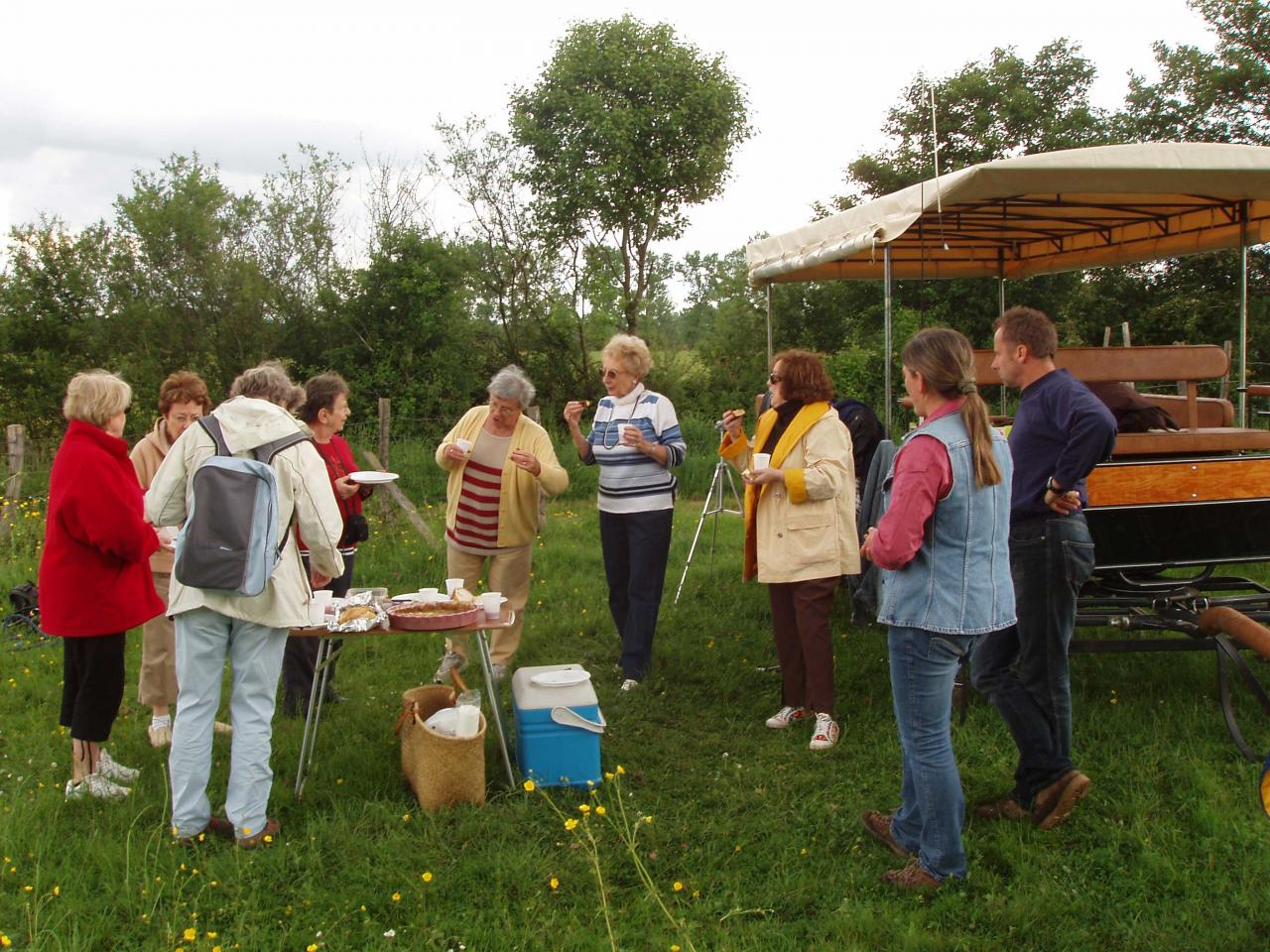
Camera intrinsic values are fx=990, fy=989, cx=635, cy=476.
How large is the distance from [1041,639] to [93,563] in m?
3.76

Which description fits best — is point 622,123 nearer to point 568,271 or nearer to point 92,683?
point 568,271

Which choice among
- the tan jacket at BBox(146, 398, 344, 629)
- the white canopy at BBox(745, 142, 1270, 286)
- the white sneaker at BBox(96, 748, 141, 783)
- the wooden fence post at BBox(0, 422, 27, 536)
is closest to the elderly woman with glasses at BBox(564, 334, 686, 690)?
the white canopy at BBox(745, 142, 1270, 286)

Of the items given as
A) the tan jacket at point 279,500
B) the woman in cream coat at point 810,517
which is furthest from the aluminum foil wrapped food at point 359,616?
the woman in cream coat at point 810,517

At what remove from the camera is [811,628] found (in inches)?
189

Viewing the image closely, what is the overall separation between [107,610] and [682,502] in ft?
29.5

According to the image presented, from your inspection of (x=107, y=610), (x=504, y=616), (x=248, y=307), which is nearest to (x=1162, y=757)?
(x=504, y=616)

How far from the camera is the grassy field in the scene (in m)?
3.18

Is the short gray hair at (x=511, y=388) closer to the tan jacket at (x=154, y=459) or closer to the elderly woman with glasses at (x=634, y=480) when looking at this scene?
the elderly woman with glasses at (x=634, y=480)

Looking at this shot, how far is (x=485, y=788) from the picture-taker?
4.20 m

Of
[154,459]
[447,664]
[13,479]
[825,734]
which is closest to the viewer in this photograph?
[825,734]

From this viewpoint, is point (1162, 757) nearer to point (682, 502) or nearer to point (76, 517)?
point (76, 517)

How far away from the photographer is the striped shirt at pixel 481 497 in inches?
221

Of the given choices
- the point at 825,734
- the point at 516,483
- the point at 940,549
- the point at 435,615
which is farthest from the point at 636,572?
the point at 940,549

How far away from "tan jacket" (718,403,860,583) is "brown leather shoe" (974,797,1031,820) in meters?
1.25
